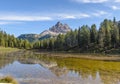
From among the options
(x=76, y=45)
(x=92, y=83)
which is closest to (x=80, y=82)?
(x=92, y=83)

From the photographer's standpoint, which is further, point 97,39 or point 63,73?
point 97,39

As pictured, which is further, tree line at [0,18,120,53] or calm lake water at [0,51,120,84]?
tree line at [0,18,120,53]

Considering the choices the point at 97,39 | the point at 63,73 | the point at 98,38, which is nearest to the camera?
the point at 63,73

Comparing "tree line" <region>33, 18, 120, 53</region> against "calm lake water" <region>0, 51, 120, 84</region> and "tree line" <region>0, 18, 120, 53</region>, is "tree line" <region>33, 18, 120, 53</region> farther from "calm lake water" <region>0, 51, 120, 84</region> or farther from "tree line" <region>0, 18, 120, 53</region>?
"calm lake water" <region>0, 51, 120, 84</region>

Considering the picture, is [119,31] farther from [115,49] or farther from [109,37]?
[115,49]

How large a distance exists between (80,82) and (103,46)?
112 metres

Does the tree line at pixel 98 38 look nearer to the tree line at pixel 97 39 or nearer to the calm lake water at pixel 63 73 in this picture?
the tree line at pixel 97 39

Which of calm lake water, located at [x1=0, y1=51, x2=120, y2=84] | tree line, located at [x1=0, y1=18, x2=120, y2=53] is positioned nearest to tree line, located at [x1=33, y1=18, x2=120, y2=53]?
tree line, located at [x1=0, y1=18, x2=120, y2=53]

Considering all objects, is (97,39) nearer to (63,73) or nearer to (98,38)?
(98,38)

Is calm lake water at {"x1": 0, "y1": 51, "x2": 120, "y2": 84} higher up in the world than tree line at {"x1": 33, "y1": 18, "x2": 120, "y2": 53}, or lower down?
lower down

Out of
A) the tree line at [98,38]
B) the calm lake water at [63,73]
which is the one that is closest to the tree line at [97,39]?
the tree line at [98,38]

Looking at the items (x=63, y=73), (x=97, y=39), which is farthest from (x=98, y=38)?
(x=63, y=73)

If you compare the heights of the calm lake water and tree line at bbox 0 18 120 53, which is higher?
tree line at bbox 0 18 120 53

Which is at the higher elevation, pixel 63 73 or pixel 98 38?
pixel 98 38
